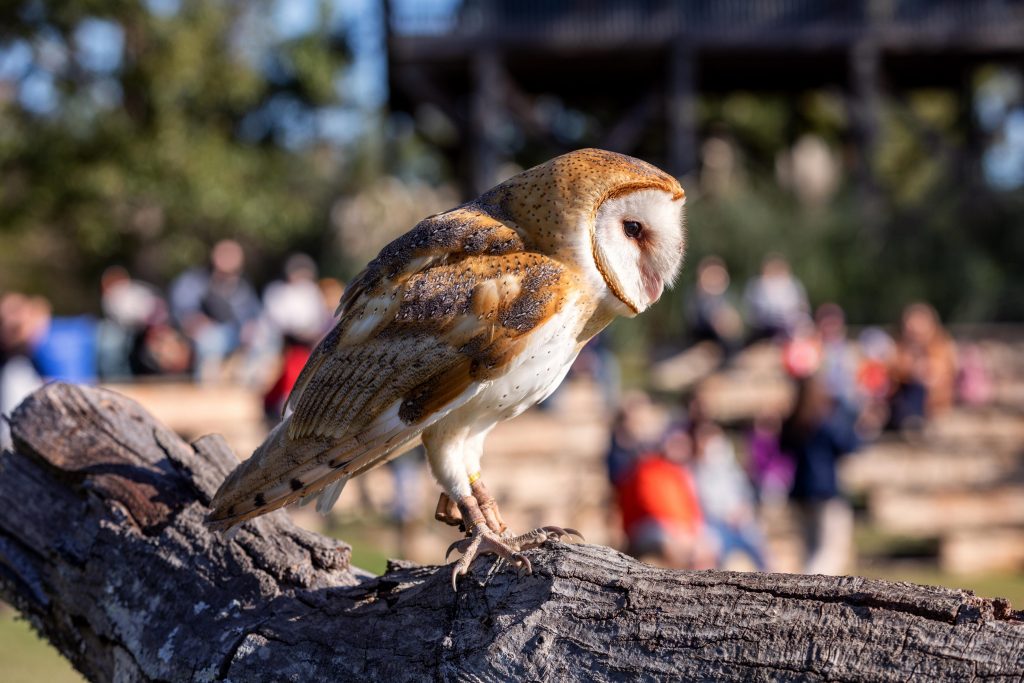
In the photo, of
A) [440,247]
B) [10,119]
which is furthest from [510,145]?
[440,247]

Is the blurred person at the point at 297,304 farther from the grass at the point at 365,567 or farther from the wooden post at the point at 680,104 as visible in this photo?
the wooden post at the point at 680,104

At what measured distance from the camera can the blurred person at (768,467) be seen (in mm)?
11867

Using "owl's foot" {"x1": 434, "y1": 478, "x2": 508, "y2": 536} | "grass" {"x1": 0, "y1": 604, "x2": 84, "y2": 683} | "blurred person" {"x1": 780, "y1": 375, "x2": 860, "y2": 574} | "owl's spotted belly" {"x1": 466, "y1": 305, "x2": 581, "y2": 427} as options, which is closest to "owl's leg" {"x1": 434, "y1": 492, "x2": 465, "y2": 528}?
"owl's foot" {"x1": 434, "y1": 478, "x2": 508, "y2": 536}

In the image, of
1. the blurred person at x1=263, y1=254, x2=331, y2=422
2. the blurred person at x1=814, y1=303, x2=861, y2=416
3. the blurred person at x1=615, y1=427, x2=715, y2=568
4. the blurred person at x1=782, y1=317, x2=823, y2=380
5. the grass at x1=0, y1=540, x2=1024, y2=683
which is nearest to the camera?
the grass at x1=0, y1=540, x2=1024, y2=683

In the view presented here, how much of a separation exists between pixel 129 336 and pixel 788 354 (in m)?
7.01

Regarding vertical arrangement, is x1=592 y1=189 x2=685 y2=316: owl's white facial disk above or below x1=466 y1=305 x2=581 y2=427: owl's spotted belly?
above

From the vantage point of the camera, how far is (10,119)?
64.6 ft

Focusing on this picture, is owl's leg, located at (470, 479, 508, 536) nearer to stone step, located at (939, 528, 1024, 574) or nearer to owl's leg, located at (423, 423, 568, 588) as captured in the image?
owl's leg, located at (423, 423, 568, 588)

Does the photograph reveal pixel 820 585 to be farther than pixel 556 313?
No

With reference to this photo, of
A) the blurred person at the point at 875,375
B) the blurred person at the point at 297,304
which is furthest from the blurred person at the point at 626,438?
the blurred person at the point at 875,375

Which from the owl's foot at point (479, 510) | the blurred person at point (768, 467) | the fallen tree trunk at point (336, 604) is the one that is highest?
the blurred person at point (768, 467)

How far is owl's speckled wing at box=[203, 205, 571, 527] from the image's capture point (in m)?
3.11

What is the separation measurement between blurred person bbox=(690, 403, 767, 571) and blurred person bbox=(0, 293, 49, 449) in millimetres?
4769

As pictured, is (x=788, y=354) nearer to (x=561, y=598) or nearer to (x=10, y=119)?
(x=561, y=598)
